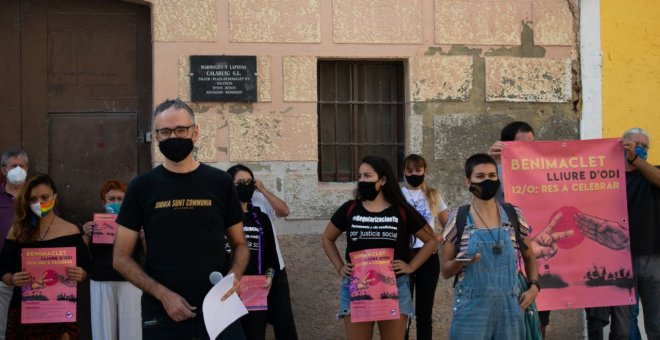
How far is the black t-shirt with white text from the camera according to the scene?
7387 millimetres

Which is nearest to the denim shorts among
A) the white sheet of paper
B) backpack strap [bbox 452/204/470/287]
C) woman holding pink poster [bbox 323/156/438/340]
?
woman holding pink poster [bbox 323/156/438/340]

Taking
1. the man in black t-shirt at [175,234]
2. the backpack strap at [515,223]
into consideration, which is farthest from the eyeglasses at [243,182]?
the man in black t-shirt at [175,234]

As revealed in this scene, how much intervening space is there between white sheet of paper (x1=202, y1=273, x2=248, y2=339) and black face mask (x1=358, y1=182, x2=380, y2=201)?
226 cm

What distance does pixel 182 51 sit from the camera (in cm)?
857

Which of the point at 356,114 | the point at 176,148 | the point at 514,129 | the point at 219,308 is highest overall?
the point at 356,114

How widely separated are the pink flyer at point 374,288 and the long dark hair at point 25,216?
2692mm

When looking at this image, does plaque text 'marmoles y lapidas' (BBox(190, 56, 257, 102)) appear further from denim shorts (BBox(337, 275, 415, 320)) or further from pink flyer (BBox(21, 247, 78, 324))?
denim shorts (BBox(337, 275, 415, 320))

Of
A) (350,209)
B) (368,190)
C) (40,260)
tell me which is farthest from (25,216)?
(368,190)

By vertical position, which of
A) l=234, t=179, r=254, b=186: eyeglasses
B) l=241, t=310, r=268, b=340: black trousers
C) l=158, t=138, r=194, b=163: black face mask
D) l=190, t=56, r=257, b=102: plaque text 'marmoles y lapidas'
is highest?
l=190, t=56, r=257, b=102: plaque text 'marmoles y lapidas'

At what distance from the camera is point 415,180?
8.13m

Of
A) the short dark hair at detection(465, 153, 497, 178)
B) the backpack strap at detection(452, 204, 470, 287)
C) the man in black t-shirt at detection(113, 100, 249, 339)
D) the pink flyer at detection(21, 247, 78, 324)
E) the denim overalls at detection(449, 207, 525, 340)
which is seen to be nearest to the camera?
the man in black t-shirt at detection(113, 100, 249, 339)

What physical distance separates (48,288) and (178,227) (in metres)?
2.94

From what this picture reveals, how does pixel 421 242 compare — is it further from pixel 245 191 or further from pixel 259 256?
pixel 245 191

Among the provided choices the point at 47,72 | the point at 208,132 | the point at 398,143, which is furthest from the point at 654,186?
the point at 47,72
